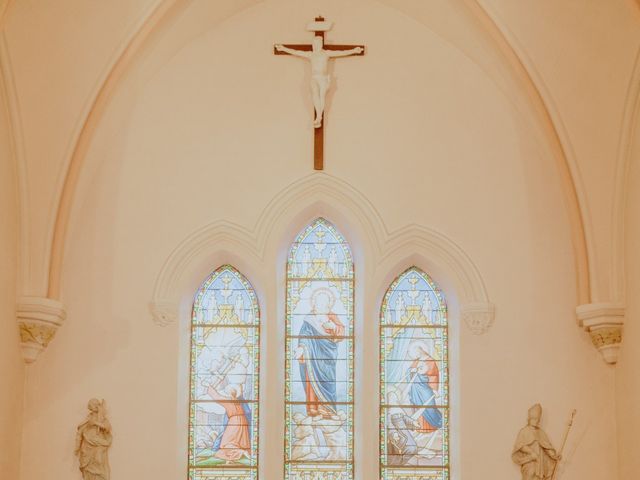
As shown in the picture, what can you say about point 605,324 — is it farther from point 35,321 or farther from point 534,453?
point 35,321

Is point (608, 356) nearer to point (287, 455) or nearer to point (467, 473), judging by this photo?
point (467, 473)

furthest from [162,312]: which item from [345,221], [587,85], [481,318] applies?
[587,85]

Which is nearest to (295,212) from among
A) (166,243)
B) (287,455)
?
(166,243)

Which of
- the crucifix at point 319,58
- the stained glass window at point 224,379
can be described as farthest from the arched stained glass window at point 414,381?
the crucifix at point 319,58

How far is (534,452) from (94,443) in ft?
14.0

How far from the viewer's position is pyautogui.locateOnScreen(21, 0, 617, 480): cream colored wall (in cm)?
1386

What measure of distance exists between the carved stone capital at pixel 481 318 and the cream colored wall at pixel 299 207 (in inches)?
4.3

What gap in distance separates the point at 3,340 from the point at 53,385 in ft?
2.80

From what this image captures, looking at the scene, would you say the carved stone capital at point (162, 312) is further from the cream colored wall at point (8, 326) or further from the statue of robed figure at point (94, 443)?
the cream colored wall at point (8, 326)

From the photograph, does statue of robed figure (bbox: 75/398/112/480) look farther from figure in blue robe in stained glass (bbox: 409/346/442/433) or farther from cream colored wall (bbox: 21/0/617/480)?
figure in blue robe in stained glass (bbox: 409/346/442/433)

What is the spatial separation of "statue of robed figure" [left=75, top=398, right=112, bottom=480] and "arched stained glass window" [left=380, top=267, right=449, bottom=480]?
2740mm

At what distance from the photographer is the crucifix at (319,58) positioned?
14.5 m

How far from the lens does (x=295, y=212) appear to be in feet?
47.4

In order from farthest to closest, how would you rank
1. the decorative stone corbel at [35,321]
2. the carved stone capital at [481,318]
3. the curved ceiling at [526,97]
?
the carved stone capital at [481,318]
the curved ceiling at [526,97]
the decorative stone corbel at [35,321]
